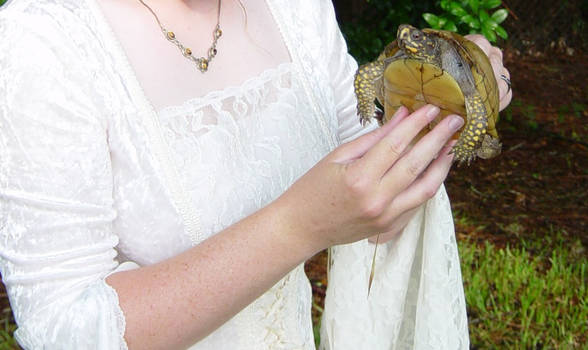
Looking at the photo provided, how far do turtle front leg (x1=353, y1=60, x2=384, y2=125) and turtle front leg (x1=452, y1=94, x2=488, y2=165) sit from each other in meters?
0.17

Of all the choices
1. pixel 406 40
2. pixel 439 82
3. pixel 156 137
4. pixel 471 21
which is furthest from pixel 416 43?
pixel 471 21

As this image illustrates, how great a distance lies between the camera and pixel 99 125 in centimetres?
88

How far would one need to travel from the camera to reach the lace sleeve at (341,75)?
1.25m

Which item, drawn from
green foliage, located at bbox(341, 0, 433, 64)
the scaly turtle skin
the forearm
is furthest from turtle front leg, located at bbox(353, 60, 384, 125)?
green foliage, located at bbox(341, 0, 433, 64)

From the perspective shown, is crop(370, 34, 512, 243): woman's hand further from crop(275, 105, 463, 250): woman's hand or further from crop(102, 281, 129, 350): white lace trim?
crop(102, 281, 129, 350): white lace trim

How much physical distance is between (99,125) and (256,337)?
461 mm

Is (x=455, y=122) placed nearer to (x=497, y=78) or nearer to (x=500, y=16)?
(x=497, y=78)

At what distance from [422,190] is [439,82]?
242 mm

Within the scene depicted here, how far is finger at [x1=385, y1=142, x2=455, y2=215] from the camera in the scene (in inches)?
34.7

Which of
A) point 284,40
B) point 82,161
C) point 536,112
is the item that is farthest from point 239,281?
point 536,112

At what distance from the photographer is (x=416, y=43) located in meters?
1.18

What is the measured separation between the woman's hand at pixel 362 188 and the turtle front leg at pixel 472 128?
209mm

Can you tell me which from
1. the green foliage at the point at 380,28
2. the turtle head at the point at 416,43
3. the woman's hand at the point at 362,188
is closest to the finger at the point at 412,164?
the woman's hand at the point at 362,188

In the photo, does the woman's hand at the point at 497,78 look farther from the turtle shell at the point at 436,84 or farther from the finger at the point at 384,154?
the finger at the point at 384,154
